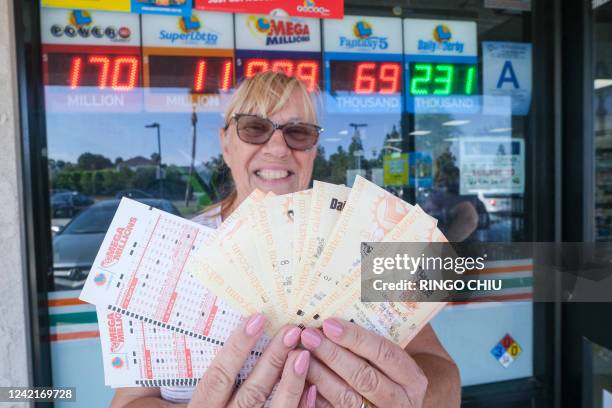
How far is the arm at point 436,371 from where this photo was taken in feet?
4.22

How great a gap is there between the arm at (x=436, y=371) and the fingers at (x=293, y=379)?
46cm

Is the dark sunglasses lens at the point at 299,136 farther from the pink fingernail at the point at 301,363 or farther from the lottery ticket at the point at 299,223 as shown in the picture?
the pink fingernail at the point at 301,363

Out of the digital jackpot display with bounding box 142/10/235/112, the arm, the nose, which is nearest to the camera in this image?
the arm

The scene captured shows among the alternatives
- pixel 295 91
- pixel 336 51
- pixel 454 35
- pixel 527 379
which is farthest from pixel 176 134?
pixel 527 379

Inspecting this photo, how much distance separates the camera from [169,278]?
102 centimetres

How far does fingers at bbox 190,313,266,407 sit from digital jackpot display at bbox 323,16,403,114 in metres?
2.51

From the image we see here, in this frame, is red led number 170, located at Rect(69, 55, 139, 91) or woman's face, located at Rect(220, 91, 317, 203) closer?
woman's face, located at Rect(220, 91, 317, 203)

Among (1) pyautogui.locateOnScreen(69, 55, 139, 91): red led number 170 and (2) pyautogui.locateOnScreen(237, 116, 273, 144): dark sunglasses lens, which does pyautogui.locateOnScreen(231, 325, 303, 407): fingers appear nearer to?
(2) pyautogui.locateOnScreen(237, 116, 273, 144): dark sunglasses lens

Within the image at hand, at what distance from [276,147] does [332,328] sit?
2.51ft

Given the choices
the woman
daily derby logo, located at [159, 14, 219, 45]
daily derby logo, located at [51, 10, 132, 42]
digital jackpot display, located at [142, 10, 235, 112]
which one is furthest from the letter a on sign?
the woman

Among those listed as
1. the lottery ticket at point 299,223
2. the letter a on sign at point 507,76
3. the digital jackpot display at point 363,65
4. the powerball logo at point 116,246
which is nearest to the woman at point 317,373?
the lottery ticket at point 299,223

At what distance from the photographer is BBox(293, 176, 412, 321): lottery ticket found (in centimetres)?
94

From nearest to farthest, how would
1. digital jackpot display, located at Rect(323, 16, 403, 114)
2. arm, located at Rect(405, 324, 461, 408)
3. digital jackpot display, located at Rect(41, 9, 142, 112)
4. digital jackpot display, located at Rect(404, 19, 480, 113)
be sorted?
1. arm, located at Rect(405, 324, 461, 408)
2. digital jackpot display, located at Rect(41, 9, 142, 112)
3. digital jackpot display, located at Rect(323, 16, 403, 114)
4. digital jackpot display, located at Rect(404, 19, 480, 113)
